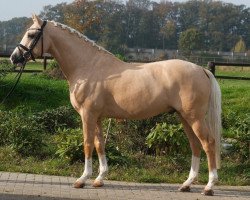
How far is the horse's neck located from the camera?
756cm

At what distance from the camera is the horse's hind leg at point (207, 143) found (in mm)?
7129

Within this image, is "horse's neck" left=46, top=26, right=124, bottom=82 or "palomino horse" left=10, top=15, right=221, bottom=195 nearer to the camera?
"palomino horse" left=10, top=15, right=221, bottom=195

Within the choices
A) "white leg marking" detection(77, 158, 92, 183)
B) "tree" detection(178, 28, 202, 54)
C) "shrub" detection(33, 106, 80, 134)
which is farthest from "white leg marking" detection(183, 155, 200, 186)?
"tree" detection(178, 28, 202, 54)

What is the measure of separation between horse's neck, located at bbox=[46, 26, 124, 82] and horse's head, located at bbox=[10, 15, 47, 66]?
0.22 meters

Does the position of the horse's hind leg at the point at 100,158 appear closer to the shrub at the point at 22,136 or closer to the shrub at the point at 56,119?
the shrub at the point at 22,136

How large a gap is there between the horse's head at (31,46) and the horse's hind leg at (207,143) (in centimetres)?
258

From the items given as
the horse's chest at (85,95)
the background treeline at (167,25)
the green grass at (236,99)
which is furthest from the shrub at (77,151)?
the background treeline at (167,25)

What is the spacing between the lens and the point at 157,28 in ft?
225

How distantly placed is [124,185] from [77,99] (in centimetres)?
152

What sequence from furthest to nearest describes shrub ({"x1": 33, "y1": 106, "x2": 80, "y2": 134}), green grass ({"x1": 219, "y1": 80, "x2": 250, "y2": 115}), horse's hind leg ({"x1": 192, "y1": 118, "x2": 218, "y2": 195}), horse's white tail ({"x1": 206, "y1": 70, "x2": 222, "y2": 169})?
green grass ({"x1": 219, "y1": 80, "x2": 250, "y2": 115})
shrub ({"x1": 33, "y1": 106, "x2": 80, "y2": 134})
horse's white tail ({"x1": 206, "y1": 70, "x2": 222, "y2": 169})
horse's hind leg ({"x1": 192, "y1": 118, "x2": 218, "y2": 195})

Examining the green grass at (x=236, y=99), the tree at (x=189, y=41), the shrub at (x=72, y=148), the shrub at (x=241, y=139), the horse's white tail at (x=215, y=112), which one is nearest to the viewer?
the horse's white tail at (x=215, y=112)

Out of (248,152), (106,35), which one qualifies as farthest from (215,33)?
(248,152)

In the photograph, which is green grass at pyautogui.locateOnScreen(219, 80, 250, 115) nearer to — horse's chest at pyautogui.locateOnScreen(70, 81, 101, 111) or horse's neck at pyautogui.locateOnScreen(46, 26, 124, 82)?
horse's neck at pyautogui.locateOnScreen(46, 26, 124, 82)

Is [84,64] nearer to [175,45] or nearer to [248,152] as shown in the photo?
[248,152]
